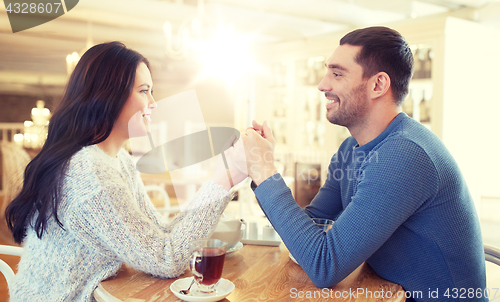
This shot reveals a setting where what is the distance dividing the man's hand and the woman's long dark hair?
1.29ft

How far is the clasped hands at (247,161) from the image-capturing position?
1.02 m

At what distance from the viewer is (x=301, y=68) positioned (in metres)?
4.85

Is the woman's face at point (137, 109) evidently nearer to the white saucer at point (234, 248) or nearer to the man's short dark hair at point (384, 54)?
the white saucer at point (234, 248)

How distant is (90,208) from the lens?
88 cm

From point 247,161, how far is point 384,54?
1.80 ft

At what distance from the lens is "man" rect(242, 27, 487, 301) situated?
0.89m

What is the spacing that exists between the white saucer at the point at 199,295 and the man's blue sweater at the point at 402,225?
0.62ft

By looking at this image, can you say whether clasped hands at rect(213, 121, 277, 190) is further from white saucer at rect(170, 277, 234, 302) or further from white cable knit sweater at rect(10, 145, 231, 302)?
white saucer at rect(170, 277, 234, 302)

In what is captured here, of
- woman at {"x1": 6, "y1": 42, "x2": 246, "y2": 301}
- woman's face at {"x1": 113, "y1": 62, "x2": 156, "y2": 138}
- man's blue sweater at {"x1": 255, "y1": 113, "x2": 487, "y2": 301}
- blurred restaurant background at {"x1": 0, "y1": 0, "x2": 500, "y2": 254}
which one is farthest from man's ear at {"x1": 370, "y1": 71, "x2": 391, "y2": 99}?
blurred restaurant background at {"x1": 0, "y1": 0, "x2": 500, "y2": 254}

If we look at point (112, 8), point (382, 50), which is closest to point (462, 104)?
point (382, 50)

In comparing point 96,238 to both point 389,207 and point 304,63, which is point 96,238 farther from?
point 304,63

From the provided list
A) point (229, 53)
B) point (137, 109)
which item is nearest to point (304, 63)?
point (229, 53)

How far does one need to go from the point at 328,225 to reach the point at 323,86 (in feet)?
1.56

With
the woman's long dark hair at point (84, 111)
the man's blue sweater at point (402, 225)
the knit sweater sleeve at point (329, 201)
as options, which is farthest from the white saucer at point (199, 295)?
the knit sweater sleeve at point (329, 201)
